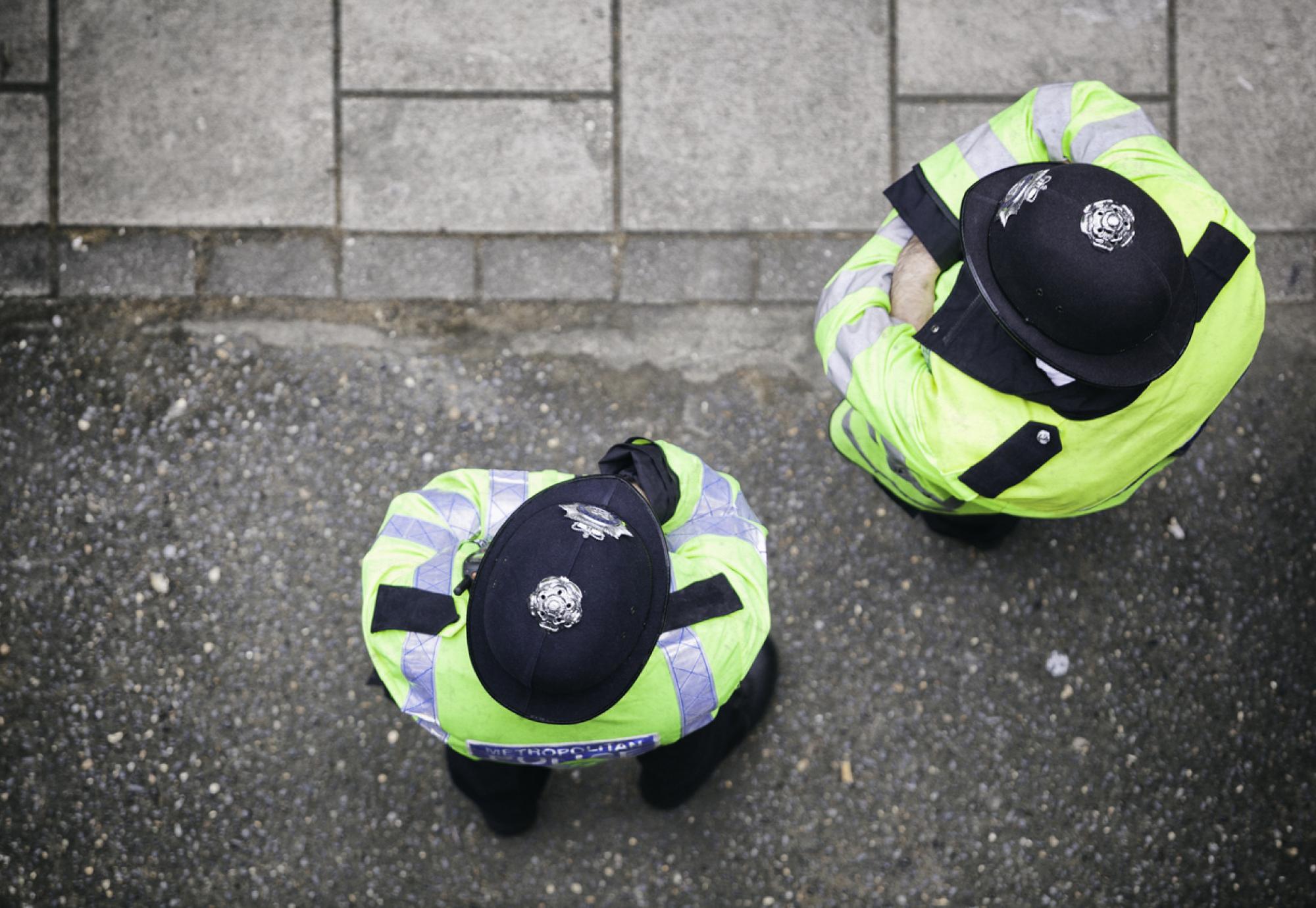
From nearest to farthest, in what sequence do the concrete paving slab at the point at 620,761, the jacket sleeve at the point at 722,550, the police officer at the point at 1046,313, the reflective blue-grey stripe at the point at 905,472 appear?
1. the police officer at the point at 1046,313
2. the jacket sleeve at the point at 722,550
3. the reflective blue-grey stripe at the point at 905,472
4. the concrete paving slab at the point at 620,761

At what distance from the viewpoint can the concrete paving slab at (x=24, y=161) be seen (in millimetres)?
3383

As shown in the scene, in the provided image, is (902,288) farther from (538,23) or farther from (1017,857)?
(1017,857)

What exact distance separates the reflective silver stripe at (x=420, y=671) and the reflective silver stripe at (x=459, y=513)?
0.34 metres

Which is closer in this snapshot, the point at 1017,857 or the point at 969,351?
the point at 969,351

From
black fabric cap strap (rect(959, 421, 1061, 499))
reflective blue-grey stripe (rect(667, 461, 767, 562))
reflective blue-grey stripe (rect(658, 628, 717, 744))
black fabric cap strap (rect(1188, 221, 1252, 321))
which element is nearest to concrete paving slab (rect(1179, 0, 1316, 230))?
black fabric cap strap (rect(1188, 221, 1252, 321))

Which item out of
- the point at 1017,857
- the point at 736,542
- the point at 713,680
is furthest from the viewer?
the point at 1017,857

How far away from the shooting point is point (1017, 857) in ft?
10.6

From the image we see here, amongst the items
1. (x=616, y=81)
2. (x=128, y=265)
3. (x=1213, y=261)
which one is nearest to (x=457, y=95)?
(x=616, y=81)

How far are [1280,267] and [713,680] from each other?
110 inches

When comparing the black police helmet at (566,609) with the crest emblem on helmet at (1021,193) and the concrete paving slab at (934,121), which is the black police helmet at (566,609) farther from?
the concrete paving slab at (934,121)

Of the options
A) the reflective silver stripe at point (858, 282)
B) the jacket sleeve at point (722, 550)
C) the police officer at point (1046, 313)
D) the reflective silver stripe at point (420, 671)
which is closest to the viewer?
the police officer at point (1046, 313)

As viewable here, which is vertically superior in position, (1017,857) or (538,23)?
(538,23)

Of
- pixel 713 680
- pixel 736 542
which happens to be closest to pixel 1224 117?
pixel 736 542

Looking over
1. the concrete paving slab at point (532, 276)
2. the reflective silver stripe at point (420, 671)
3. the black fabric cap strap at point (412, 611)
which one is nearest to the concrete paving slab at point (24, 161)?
the concrete paving slab at point (532, 276)
